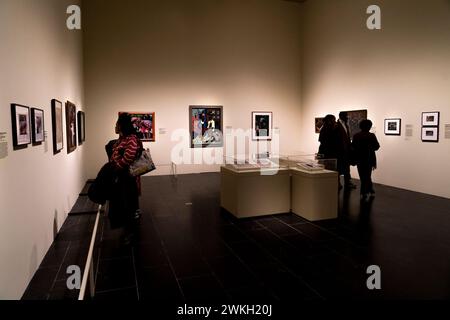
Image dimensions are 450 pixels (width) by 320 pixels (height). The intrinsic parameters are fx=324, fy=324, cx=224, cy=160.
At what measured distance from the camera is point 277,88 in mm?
14195

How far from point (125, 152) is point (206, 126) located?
26.9 ft

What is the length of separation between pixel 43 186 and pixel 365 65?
33.1ft

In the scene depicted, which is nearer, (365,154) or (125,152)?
(125,152)

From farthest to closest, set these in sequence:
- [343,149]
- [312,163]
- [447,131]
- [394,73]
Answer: [394,73] < [343,149] < [447,131] < [312,163]

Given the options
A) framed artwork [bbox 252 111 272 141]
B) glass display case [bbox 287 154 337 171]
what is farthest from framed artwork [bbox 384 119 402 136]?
framed artwork [bbox 252 111 272 141]

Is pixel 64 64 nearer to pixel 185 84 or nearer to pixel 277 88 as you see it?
pixel 185 84

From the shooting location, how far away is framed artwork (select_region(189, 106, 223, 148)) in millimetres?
12930

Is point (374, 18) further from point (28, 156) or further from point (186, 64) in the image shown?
point (28, 156)

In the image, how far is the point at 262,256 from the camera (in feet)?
15.7

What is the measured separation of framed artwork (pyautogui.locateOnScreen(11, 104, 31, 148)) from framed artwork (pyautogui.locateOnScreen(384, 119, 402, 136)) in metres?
9.37

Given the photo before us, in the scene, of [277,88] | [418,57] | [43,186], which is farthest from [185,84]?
[43,186]

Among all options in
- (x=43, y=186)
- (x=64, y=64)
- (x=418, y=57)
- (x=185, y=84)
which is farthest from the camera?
(x=185, y=84)

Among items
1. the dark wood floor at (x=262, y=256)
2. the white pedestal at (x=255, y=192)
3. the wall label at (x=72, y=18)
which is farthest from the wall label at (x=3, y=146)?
the wall label at (x=72, y=18)

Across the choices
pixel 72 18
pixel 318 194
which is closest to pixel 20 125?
pixel 318 194
